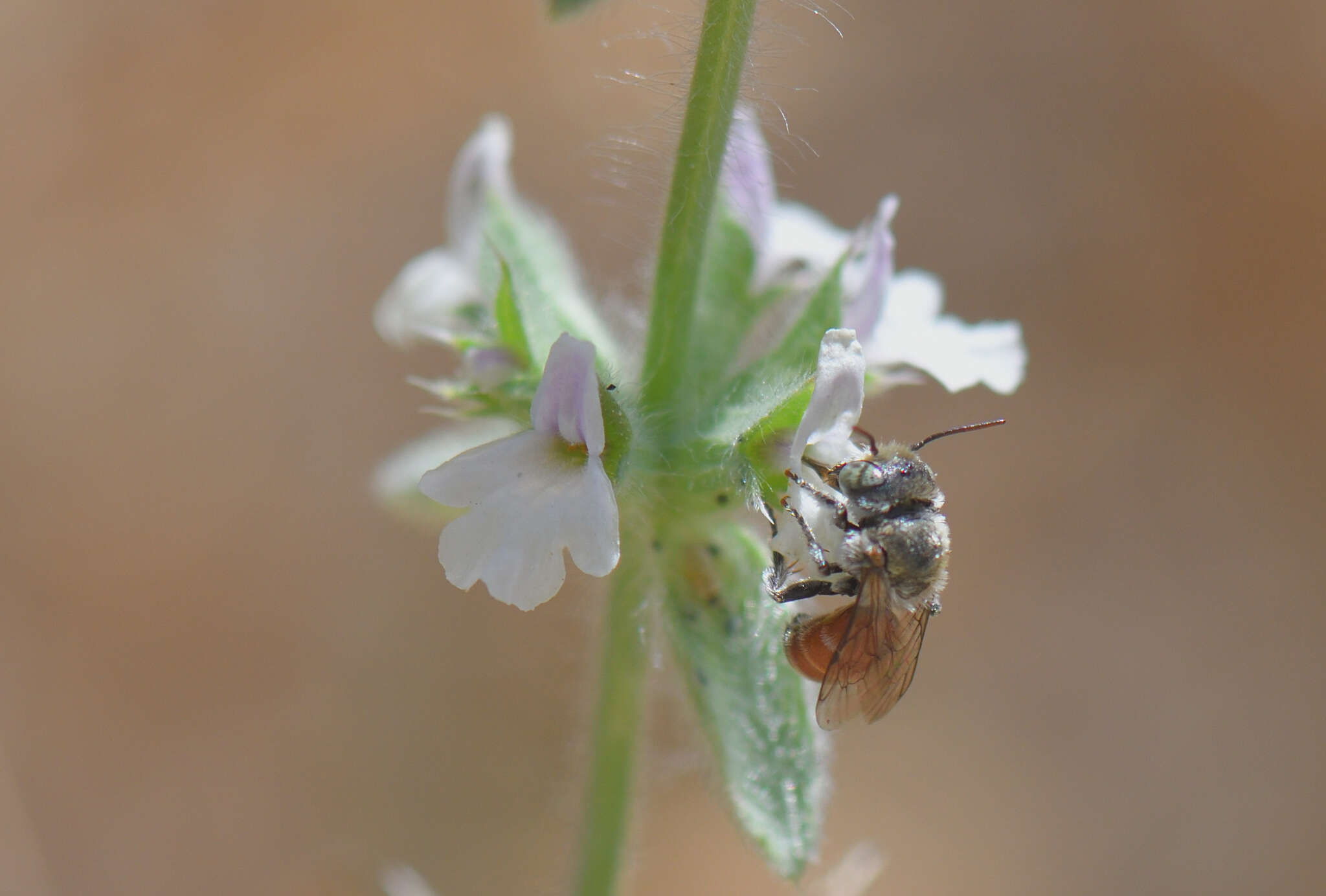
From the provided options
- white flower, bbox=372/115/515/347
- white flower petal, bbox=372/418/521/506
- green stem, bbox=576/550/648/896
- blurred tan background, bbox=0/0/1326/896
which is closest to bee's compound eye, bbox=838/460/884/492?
green stem, bbox=576/550/648/896

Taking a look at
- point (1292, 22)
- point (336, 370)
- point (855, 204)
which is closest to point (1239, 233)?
point (1292, 22)

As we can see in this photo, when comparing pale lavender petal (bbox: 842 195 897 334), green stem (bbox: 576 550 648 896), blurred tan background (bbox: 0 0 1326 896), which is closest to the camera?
pale lavender petal (bbox: 842 195 897 334)

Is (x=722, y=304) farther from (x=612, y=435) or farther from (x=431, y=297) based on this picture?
(x=431, y=297)

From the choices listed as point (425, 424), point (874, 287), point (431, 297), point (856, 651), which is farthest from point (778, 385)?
point (425, 424)

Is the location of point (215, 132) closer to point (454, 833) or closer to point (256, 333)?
point (256, 333)

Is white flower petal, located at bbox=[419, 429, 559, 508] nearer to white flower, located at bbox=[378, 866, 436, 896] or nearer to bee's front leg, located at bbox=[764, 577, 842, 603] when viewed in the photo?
bee's front leg, located at bbox=[764, 577, 842, 603]
